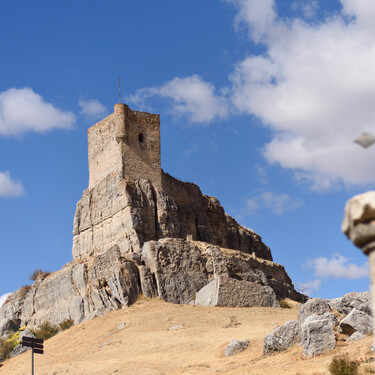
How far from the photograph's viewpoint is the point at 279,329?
27266 millimetres

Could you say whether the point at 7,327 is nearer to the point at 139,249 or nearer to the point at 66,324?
the point at 66,324

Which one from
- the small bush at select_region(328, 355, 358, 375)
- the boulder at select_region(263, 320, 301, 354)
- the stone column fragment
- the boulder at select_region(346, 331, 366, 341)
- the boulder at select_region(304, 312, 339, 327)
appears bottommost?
the stone column fragment

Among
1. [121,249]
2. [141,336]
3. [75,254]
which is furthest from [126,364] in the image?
[75,254]

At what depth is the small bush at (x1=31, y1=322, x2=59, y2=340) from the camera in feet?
149

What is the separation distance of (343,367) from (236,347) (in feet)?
28.2

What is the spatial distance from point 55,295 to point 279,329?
2626 cm

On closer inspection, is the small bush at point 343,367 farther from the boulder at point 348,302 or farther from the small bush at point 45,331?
the small bush at point 45,331

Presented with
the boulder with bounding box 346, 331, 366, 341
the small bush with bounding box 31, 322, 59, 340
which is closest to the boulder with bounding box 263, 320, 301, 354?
the boulder with bounding box 346, 331, 366, 341

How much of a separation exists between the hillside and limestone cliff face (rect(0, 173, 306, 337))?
1.57 metres

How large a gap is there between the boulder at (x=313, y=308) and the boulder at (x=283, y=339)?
112cm

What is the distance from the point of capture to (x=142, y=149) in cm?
5238

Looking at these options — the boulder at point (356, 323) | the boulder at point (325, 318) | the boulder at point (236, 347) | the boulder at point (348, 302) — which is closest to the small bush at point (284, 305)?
the boulder at point (348, 302)

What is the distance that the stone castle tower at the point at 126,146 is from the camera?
51531 millimetres

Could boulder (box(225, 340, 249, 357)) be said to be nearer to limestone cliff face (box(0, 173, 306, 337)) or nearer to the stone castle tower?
limestone cliff face (box(0, 173, 306, 337))
